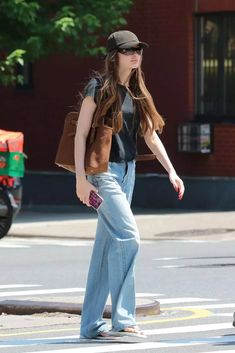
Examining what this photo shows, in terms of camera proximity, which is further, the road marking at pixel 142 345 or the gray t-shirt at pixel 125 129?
the gray t-shirt at pixel 125 129

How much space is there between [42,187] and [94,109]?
20.2 m

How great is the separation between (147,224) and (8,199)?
426 centimetres

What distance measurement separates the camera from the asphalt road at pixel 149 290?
8.71 meters

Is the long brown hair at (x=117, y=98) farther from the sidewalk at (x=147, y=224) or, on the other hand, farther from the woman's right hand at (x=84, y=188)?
the sidewalk at (x=147, y=224)

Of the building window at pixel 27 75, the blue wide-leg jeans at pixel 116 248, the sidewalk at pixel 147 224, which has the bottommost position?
the sidewalk at pixel 147 224

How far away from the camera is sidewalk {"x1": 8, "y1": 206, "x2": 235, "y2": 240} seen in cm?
2080

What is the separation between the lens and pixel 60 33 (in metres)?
23.3

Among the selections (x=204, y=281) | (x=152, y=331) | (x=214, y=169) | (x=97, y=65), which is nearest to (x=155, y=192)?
(x=214, y=169)

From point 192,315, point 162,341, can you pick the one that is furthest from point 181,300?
point 162,341

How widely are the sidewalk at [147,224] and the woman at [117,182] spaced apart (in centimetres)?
1152

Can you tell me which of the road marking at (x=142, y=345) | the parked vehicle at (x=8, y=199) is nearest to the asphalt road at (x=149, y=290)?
the road marking at (x=142, y=345)

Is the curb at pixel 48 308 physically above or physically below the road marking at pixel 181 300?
above

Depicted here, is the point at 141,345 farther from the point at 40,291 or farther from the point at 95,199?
the point at 40,291

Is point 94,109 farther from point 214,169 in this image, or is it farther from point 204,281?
point 214,169
